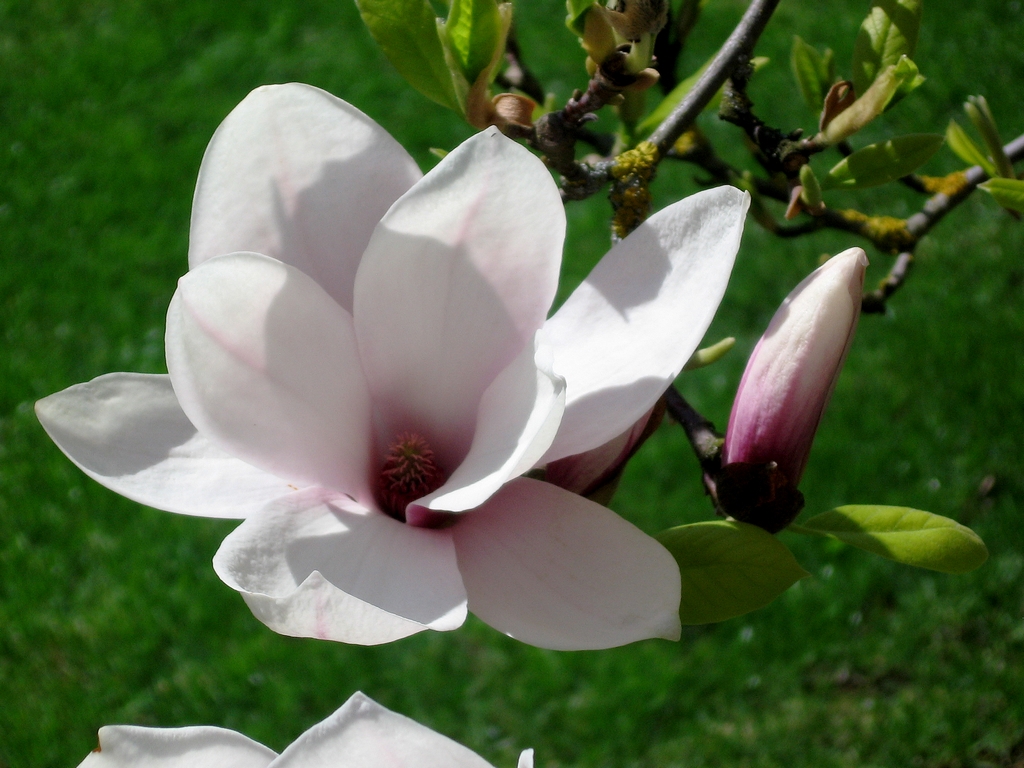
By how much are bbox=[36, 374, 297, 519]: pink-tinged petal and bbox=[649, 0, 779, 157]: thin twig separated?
12.0 inches

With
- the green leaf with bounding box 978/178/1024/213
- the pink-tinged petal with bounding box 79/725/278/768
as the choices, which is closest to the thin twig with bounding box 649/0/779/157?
the green leaf with bounding box 978/178/1024/213

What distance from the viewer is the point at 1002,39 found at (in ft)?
8.77

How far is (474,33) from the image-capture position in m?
0.56

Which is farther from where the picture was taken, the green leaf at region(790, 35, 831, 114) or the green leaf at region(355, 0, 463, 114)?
the green leaf at region(790, 35, 831, 114)

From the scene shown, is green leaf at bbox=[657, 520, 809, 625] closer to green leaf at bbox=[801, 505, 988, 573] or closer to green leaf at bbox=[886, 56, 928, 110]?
green leaf at bbox=[801, 505, 988, 573]

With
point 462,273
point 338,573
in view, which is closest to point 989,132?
point 462,273

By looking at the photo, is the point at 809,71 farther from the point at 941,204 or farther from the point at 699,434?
the point at 699,434

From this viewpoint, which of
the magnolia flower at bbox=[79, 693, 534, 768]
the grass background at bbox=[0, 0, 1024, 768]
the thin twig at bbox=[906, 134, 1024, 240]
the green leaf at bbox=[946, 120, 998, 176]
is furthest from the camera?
the grass background at bbox=[0, 0, 1024, 768]

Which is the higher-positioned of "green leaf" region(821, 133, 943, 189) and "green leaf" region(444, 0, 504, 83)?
"green leaf" region(444, 0, 504, 83)

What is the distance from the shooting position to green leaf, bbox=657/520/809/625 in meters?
0.52

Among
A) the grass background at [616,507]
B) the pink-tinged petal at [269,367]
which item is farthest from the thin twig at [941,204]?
the grass background at [616,507]

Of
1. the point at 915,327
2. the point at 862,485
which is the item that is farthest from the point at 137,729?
the point at 915,327

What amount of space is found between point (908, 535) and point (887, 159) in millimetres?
254

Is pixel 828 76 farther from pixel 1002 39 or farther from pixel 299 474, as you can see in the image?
pixel 1002 39
